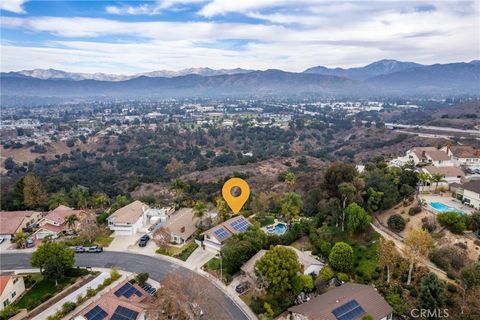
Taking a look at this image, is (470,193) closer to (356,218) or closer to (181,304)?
(356,218)

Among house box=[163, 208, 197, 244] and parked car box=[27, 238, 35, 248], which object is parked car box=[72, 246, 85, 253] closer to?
parked car box=[27, 238, 35, 248]

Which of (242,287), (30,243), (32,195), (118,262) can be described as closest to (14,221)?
(30,243)

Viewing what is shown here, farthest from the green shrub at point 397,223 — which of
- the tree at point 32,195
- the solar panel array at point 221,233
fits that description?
the tree at point 32,195

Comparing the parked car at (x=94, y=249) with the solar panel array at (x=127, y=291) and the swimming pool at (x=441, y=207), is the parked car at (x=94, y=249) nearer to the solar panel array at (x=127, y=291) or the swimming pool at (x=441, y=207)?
the solar panel array at (x=127, y=291)

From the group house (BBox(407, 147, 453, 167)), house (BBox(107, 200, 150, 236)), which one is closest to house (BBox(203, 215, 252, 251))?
house (BBox(107, 200, 150, 236))

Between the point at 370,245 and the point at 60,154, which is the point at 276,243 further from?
the point at 60,154
